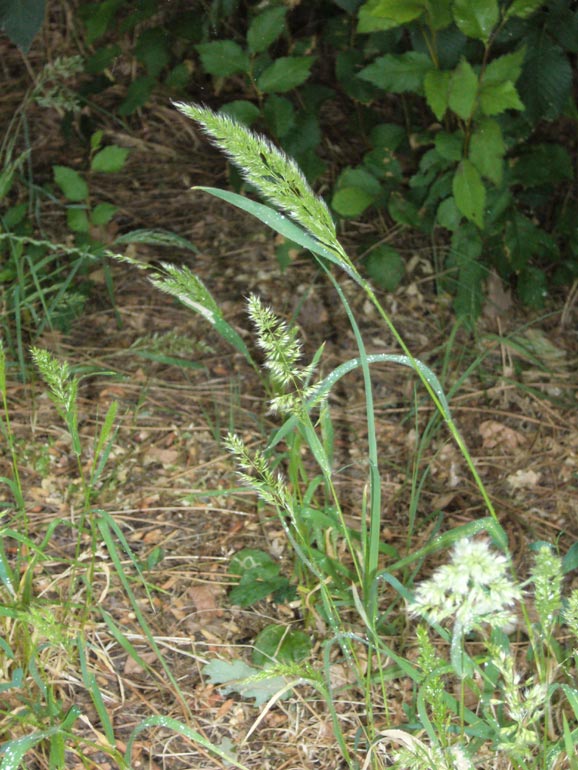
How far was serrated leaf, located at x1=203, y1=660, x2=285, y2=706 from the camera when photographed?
1366 mm

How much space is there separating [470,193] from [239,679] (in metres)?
1.06

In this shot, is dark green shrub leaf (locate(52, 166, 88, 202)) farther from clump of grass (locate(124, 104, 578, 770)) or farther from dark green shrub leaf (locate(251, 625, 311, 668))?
dark green shrub leaf (locate(251, 625, 311, 668))

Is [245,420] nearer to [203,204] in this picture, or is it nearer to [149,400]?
[149,400]

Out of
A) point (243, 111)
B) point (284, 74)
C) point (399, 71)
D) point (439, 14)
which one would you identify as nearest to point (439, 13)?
point (439, 14)

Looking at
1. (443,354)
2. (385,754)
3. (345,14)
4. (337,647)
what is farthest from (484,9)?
(385,754)

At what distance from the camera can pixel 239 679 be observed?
1.40 meters

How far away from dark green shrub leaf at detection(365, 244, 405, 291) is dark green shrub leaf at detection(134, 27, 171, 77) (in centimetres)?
70

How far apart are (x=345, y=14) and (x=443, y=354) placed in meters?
0.86

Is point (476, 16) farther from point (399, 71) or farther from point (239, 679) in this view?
point (239, 679)

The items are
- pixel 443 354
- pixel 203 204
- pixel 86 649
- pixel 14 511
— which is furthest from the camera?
pixel 203 204

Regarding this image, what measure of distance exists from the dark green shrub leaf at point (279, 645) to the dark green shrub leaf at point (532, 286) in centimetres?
100

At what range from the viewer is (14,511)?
1.65 metres

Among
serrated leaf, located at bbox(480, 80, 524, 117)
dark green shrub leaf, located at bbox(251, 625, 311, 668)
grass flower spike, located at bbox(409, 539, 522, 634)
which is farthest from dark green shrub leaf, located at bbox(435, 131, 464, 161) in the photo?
grass flower spike, located at bbox(409, 539, 522, 634)

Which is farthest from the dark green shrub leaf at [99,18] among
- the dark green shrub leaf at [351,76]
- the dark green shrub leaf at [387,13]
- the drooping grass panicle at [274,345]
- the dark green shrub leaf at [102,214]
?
the drooping grass panicle at [274,345]
